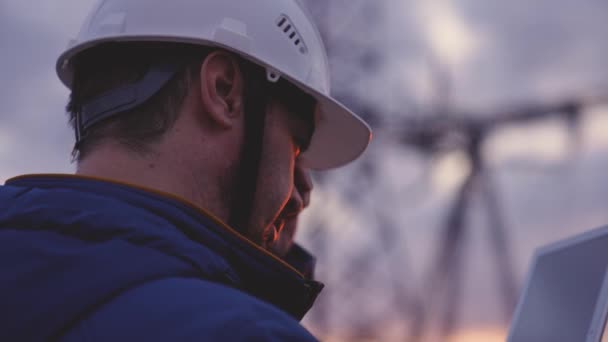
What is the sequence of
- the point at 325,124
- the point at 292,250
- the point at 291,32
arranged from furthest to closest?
the point at 292,250 < the point at 325,124 < the point at 291,32

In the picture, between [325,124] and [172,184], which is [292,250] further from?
[172,184]

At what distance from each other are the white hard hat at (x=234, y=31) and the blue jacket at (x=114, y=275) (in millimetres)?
695

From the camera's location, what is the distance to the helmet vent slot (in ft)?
7.55

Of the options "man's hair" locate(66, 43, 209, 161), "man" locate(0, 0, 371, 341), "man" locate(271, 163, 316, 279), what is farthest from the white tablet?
"man" locate(271, 163, 316, 279)

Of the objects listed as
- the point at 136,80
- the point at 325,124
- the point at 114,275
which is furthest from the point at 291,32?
the point at 114,275

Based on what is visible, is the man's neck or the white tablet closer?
the man's neck

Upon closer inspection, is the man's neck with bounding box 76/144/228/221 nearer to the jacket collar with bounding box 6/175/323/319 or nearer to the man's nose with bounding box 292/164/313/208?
the jacket collar with bounding box 6/175/323/319

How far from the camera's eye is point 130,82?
1.82 meters

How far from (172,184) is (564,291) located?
3.90 ft

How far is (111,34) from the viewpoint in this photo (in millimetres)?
2039

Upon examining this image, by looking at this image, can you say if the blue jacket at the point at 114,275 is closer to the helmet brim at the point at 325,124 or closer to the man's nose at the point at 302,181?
the helmet brim at the point at 325,124

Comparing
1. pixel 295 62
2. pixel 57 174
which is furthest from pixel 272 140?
pixel 57 174

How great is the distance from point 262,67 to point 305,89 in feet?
0.76

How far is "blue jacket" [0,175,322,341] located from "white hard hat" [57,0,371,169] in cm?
70
